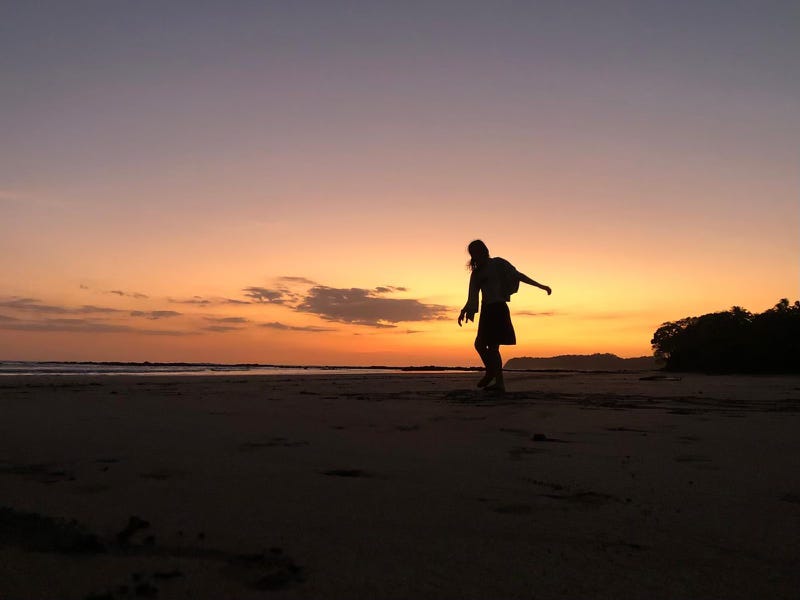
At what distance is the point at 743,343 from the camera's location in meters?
22.0

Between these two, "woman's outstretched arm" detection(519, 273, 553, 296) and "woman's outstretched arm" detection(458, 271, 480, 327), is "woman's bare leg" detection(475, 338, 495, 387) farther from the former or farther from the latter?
"woman's outstretched arm" detection(519, 273, 553, 296)

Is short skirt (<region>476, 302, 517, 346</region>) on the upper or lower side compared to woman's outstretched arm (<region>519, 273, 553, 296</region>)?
lower

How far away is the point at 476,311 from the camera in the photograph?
953cm

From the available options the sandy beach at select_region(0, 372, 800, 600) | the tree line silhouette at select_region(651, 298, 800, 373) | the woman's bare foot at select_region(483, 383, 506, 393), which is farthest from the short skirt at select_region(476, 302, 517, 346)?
the tree line silhouette at select_region(651, 298, 800, 373)

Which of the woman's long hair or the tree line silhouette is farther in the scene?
the tree line silhouette

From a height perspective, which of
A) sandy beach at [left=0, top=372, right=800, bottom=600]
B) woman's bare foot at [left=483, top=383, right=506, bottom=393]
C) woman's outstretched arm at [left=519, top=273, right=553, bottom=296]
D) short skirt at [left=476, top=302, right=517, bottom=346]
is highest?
woman's outstretched arm at [left=519, top=273, right=553, bottom=296]

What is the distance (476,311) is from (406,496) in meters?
7.18

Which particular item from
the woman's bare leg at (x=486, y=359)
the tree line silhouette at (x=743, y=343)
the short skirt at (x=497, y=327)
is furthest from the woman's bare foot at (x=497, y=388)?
the tree line silhouette at (x=743, y=343)

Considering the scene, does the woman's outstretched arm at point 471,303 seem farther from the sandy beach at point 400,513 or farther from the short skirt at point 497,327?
the sandy beach at point 400,513

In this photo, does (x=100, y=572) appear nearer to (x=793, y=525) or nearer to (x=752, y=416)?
(x=793, y=525)

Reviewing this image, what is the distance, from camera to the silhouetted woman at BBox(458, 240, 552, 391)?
911cm

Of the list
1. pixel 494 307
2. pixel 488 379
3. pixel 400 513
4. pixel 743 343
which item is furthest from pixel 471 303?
pixel 743 343

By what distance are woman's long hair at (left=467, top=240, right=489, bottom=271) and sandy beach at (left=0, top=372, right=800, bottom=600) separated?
5.39m

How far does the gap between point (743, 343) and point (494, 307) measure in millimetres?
16884
